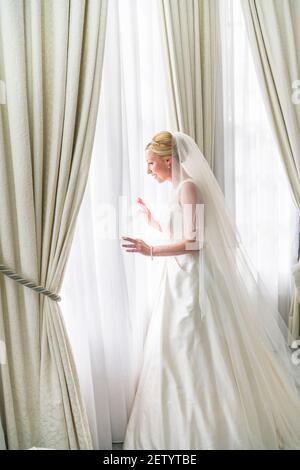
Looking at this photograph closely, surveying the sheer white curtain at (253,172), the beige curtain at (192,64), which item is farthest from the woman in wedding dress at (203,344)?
the sheer white curtain at (253,172)

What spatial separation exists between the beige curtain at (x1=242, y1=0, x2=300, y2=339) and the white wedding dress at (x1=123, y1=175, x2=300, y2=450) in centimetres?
97

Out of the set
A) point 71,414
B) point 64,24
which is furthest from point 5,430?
point 64,24

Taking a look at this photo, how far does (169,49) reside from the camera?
7.05ft

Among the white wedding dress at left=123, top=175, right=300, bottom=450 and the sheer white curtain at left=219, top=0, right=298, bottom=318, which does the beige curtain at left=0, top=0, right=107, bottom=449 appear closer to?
the white wedding dress at left=123, top=175, right=300, bottom=450

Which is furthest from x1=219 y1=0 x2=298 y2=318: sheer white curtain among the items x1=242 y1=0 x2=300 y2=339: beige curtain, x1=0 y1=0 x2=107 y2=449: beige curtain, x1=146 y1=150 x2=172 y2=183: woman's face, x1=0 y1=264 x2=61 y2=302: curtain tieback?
x1=0 y1=264 x2=61 y2=302: curtain tieback

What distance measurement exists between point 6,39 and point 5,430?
1.72m

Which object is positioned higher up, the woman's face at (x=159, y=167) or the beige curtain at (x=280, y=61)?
the beige curtain at (x=280, y=61)

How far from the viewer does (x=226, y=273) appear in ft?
6.41

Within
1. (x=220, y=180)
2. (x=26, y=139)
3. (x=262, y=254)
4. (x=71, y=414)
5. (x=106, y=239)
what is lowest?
(x=71, y=414)

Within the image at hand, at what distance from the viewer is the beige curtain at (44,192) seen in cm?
175

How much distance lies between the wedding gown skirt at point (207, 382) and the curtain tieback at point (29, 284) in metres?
0.53

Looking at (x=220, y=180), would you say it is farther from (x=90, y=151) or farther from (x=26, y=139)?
(x=26, y=139)

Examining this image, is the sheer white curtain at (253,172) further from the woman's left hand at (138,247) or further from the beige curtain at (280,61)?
the woman's left hand at (138,247)

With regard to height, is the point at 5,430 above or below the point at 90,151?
below
